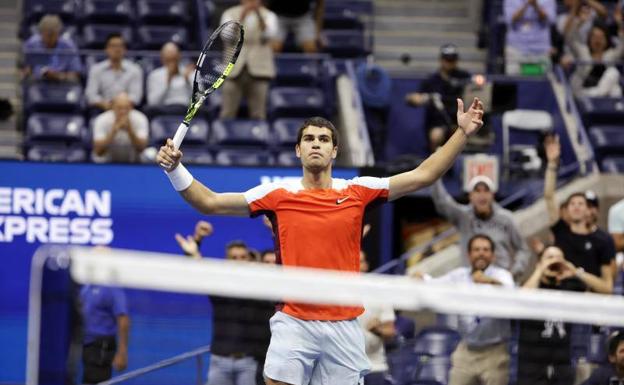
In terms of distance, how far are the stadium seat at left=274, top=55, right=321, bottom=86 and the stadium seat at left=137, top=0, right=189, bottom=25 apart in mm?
2250

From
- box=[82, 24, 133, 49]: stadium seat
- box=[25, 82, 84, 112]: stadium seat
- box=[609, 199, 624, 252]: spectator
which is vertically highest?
box=[82, 24, 133, 49]: stadium seat

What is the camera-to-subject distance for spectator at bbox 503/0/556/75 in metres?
18.2

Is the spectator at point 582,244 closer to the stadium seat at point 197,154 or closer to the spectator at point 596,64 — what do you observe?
the stadium seat at point 197,154

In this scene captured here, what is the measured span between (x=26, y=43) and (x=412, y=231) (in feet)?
16.0

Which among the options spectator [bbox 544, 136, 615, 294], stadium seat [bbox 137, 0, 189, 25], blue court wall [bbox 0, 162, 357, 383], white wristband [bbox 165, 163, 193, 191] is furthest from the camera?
stadium seat [bbox 137, 0, 189, 25]

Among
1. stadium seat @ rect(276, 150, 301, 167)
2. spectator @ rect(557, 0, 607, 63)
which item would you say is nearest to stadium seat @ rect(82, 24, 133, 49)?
stadium seat @ rect(276, 150, 301, 167)

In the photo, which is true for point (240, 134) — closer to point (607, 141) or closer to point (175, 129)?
point (175, 129)

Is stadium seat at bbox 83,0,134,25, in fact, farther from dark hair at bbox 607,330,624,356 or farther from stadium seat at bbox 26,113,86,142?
dark hair at bbox 607,330,624,356

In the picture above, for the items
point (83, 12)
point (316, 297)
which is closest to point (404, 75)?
point (83, 12)

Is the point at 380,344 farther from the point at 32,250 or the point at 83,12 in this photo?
the point at 83,12

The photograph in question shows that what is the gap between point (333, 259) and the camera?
26.5 feet

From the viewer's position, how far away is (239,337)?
34.3 ft

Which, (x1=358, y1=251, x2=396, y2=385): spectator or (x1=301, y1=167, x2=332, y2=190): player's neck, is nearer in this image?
(x1=301, y1=167, x2=332, y2=190): player's neck

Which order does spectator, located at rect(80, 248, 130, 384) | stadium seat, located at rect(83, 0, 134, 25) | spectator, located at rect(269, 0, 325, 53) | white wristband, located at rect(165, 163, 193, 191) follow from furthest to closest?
stadium seat, located at rect(83, 0, 134, 25)
spectator, located at rect(269, 0, 325, 53)
white wristband, located at rect(165, 163, 193, 191)
spectator, located at rect(80, 248, 130, 384)
